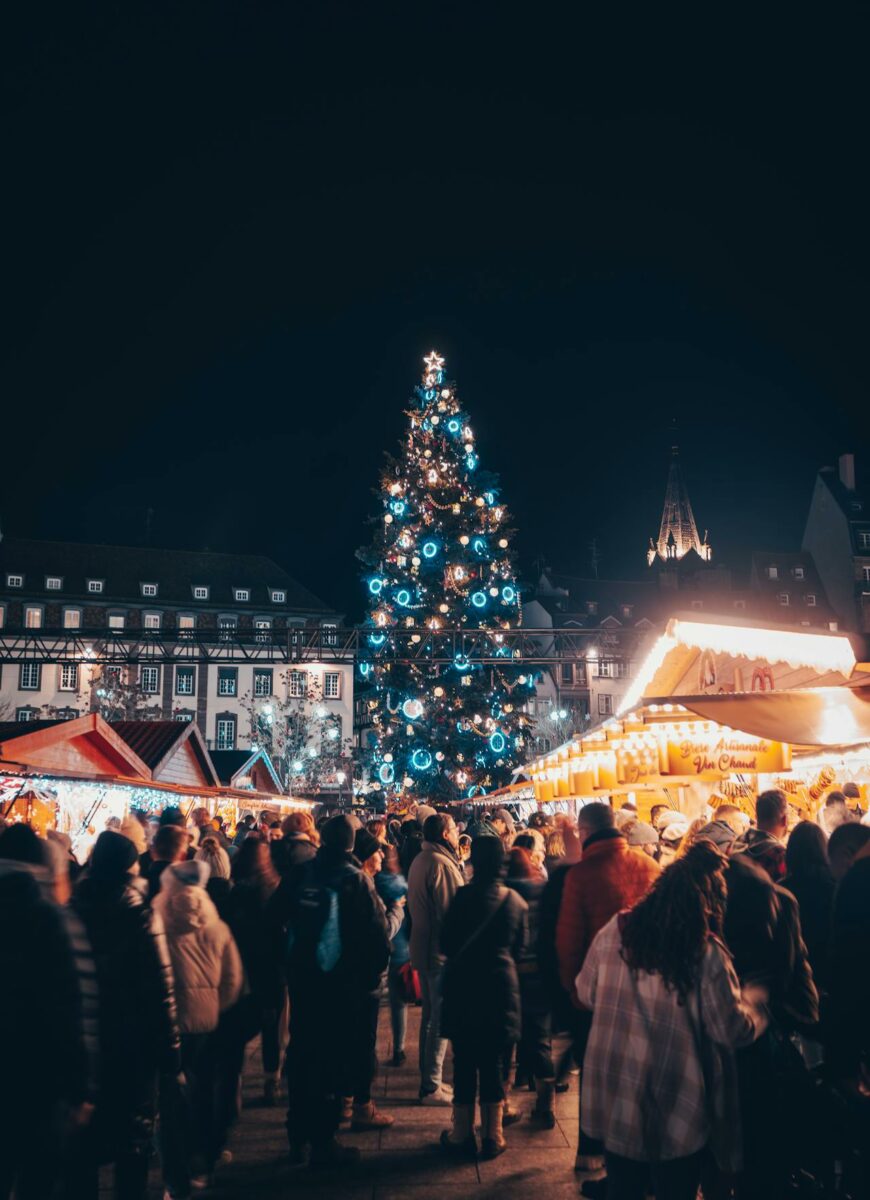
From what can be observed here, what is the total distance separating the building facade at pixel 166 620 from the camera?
68125 mm

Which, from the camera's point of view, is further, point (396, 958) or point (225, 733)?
point (225, 733)

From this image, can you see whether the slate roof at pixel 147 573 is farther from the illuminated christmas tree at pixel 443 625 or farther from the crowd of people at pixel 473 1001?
the crowd of people at pixel 473 1001

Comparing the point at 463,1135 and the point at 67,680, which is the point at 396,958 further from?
the point at 67,680

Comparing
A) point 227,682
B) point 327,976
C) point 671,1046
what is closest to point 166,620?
point 227,682

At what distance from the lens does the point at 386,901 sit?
9.65 meters

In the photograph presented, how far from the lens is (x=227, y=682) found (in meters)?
72.6

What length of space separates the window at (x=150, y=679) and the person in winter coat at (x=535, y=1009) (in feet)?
214

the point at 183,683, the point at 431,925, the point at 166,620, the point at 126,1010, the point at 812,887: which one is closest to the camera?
the point at 126,1010

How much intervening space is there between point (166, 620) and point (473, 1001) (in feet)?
225

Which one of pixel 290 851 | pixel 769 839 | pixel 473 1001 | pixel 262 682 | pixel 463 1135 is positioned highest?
pixel 262 682

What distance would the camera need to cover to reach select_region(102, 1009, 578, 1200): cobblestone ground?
5.67m

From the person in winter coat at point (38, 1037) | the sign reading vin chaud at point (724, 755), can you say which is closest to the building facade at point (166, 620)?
the sign reading vin chaud at point (724, 755)

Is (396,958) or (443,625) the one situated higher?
(443,625)

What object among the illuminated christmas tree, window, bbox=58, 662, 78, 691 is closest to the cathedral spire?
window, bbox=58, 662, 78, 691
